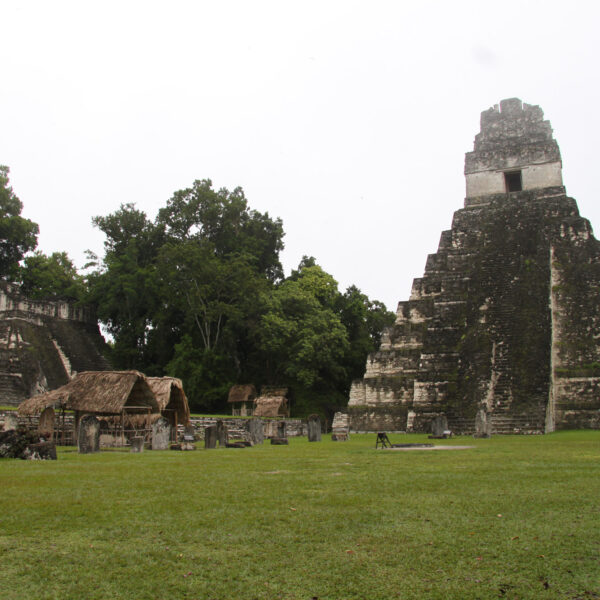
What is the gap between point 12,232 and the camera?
111 feet

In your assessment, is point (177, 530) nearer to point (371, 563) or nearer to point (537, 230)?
point (371, 563)

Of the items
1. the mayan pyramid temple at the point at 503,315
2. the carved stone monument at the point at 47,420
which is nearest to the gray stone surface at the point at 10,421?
the carved stone monument at the point at 47,420

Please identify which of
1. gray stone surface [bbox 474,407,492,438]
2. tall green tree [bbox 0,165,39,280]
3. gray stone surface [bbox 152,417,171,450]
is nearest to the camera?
gray stone surface [bbox 152,417,171,450]

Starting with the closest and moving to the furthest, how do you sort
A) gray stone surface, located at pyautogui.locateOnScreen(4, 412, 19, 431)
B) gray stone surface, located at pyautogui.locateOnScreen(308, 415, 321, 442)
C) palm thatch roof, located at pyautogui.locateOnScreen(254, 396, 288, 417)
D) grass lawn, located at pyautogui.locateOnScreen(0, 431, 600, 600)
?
grass lawn, located at pyautogui.locateOnScreen(0, 431, 600, 600) → gray stone surface, located at pyautogui.locateOnScreen(4, 412, 19, 431) → gray stone surface, located at pyautogui.locateOnScreen(308, 415, 321, 442) → palm thatch roof, located at pyautogui.locateOnScreen(254, 396, 288, 417)

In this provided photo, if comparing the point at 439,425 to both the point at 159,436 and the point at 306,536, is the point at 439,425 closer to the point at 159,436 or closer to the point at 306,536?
the point at 159,436

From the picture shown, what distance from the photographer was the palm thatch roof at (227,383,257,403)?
96.9 ft

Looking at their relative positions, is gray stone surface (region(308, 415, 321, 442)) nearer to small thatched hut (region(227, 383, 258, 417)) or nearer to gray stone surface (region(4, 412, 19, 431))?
gray stone surface (region(4, 412, 19, 431))

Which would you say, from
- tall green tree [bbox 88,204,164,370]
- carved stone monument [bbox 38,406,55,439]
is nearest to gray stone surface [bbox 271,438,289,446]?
carved stone monument [bbox 38,406,55,439]

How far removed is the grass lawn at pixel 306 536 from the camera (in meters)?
3.20

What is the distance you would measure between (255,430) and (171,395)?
3950 mm

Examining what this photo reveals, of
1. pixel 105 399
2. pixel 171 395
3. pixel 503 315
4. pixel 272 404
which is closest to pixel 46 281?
pixel 272 404

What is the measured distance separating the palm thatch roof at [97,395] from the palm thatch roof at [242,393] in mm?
12625

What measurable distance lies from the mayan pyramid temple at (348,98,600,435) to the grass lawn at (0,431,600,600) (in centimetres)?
965

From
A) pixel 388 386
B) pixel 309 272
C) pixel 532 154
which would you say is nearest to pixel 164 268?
pixel 309 272
